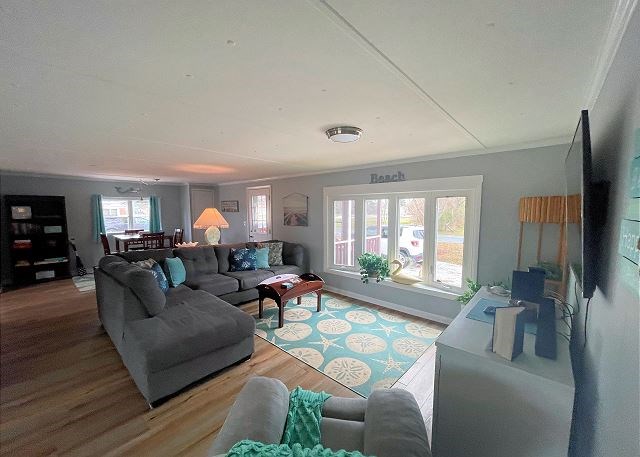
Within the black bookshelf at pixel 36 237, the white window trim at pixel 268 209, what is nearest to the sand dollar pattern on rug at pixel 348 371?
the white window trim at pixel 268 209

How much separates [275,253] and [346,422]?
3.81 metres

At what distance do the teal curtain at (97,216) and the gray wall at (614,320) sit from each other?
799cm

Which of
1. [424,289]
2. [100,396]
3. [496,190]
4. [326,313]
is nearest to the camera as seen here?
[100,396]

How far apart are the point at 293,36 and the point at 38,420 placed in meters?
2.95

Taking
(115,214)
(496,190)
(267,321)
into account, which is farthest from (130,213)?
(496,190)

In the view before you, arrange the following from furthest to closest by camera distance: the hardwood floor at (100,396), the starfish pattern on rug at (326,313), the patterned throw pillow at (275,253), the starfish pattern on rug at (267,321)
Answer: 1. the patterned throw pillow at (275,253)
2. the starfish pattern on rug at (326,313)
3. the starfish pattern on rug at (267,321)
4. the hardwood floor at (100,396)

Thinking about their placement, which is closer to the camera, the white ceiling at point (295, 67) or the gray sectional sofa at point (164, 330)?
the white ceiling at point (295, 67)

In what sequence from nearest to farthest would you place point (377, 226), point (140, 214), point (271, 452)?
point (271, 452) < point (377, 226) < point (140, 214)

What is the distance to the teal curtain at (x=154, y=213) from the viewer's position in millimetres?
6742

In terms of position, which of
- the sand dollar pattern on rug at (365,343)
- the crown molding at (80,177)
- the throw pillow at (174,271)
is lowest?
the sand dollar pattern on rug at (365,343)

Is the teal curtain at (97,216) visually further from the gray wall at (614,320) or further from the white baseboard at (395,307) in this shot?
the gray wall at (614,320)

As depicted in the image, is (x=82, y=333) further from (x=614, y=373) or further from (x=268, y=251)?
(x=614, y=373)

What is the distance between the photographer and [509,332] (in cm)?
119

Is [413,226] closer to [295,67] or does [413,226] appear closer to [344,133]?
[344,133]
